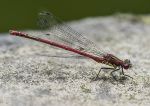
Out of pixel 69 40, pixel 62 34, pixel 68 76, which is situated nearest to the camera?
pixel 68 76

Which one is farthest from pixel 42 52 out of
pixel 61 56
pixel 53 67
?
pixel 53 67

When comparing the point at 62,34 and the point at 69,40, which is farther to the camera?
the point at 62,34

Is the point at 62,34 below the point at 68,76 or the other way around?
the other way around

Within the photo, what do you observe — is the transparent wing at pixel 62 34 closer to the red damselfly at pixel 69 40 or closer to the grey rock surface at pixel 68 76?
the red damselfly at pixel 69 40

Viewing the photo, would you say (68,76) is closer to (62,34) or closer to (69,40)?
(69,40)

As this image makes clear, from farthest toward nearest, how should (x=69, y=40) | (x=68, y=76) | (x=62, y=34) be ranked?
(x=62, y=34), (x=69, y=40), (x=68, y=76)

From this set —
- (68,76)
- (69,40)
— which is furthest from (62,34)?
(68,76)

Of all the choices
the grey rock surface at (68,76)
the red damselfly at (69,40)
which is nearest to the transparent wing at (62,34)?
the red damselfly at (69,40)
